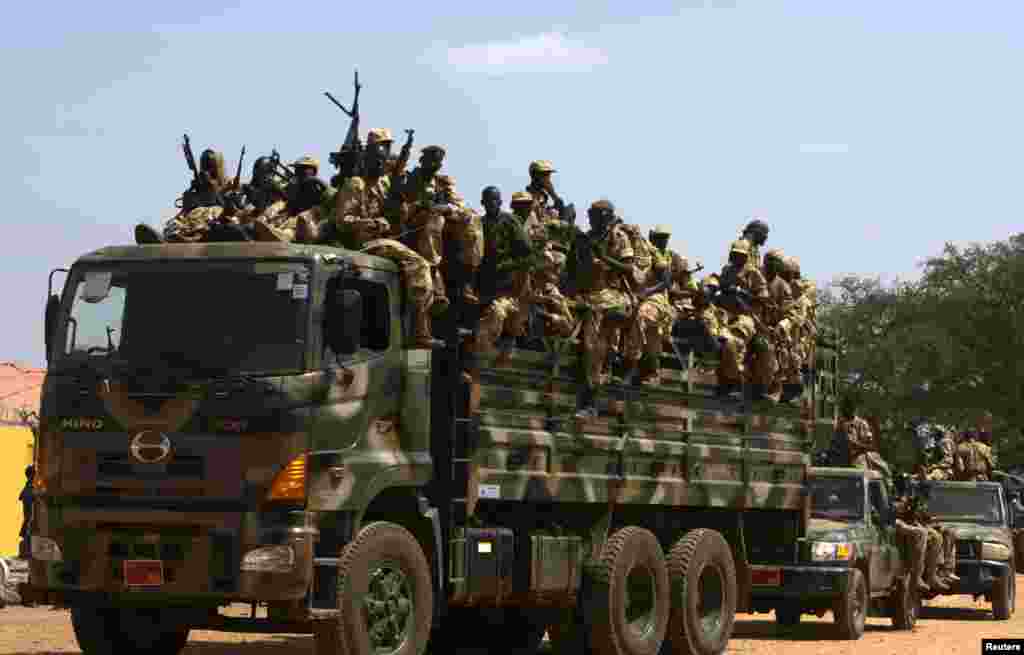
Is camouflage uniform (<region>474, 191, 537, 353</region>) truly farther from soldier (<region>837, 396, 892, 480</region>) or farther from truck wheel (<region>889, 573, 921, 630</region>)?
soldier (<region>837, 396, 892, 480</region>)

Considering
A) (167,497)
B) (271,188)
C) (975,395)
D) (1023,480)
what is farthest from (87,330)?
(975,395)

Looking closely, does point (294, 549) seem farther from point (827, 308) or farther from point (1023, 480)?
point (827, 308)

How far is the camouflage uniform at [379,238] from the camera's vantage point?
1277 cm

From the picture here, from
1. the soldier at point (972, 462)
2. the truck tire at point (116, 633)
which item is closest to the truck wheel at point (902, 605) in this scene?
the soldier at point (972, 462)

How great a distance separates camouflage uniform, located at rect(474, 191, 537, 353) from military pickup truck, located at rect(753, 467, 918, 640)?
546 centimetres

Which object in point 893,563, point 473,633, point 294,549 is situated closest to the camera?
point 294,549

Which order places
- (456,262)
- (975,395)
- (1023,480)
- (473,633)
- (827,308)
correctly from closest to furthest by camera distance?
(456,262)
(473,633)
(1023,480)
(975,395)
(827,308)

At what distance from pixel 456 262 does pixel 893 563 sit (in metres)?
9.11

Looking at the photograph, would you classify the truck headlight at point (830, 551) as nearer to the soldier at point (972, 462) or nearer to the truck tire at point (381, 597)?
the truck tire at point (381, 597)

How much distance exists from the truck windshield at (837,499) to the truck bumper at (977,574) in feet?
11.6

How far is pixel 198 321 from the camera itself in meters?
12.0

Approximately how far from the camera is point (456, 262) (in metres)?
13.5

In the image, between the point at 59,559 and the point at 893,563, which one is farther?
the point at 893,563

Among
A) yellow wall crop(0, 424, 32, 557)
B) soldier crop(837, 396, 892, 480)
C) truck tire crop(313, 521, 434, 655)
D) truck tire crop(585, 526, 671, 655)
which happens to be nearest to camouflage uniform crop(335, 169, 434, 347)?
truck tire crop(313, 521, 434, 655)
